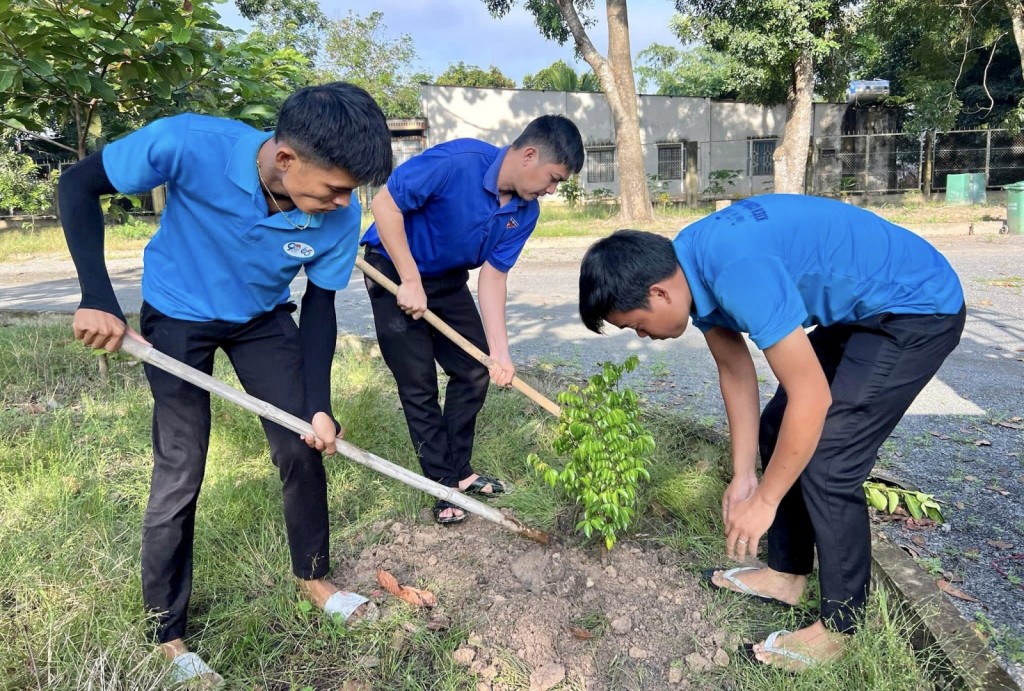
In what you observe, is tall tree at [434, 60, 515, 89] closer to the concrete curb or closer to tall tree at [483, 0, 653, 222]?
tall tree at [483, 0, 653, 222]

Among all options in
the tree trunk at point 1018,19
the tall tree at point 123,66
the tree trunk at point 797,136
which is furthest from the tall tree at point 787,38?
the tall tree at point 123,66

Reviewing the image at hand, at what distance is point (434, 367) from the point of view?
306cm

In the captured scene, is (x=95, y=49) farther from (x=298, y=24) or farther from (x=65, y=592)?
(x=298, y=24)

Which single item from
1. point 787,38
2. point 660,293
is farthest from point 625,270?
point 787,38

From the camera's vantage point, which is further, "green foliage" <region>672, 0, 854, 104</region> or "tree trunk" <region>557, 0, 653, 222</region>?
"green foliage" <region>672, 0, 854, 104</region>

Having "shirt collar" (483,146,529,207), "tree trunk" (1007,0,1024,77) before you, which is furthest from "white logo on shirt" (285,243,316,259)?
"tree trunk" (1007,0,1024,77)

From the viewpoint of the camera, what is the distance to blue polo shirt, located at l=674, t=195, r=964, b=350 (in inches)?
69.3

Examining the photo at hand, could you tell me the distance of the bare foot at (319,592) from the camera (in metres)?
2.34

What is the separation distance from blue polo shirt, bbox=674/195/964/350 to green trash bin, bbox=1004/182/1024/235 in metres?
11.9

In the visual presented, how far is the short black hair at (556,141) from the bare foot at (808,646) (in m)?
1.76

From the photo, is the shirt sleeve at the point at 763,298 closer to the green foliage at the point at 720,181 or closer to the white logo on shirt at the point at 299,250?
the white logo on shirt at the point at 299,250

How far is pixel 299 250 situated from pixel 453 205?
905mm

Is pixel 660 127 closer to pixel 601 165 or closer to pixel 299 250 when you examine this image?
pixel 601 165

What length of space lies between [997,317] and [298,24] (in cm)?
2865
